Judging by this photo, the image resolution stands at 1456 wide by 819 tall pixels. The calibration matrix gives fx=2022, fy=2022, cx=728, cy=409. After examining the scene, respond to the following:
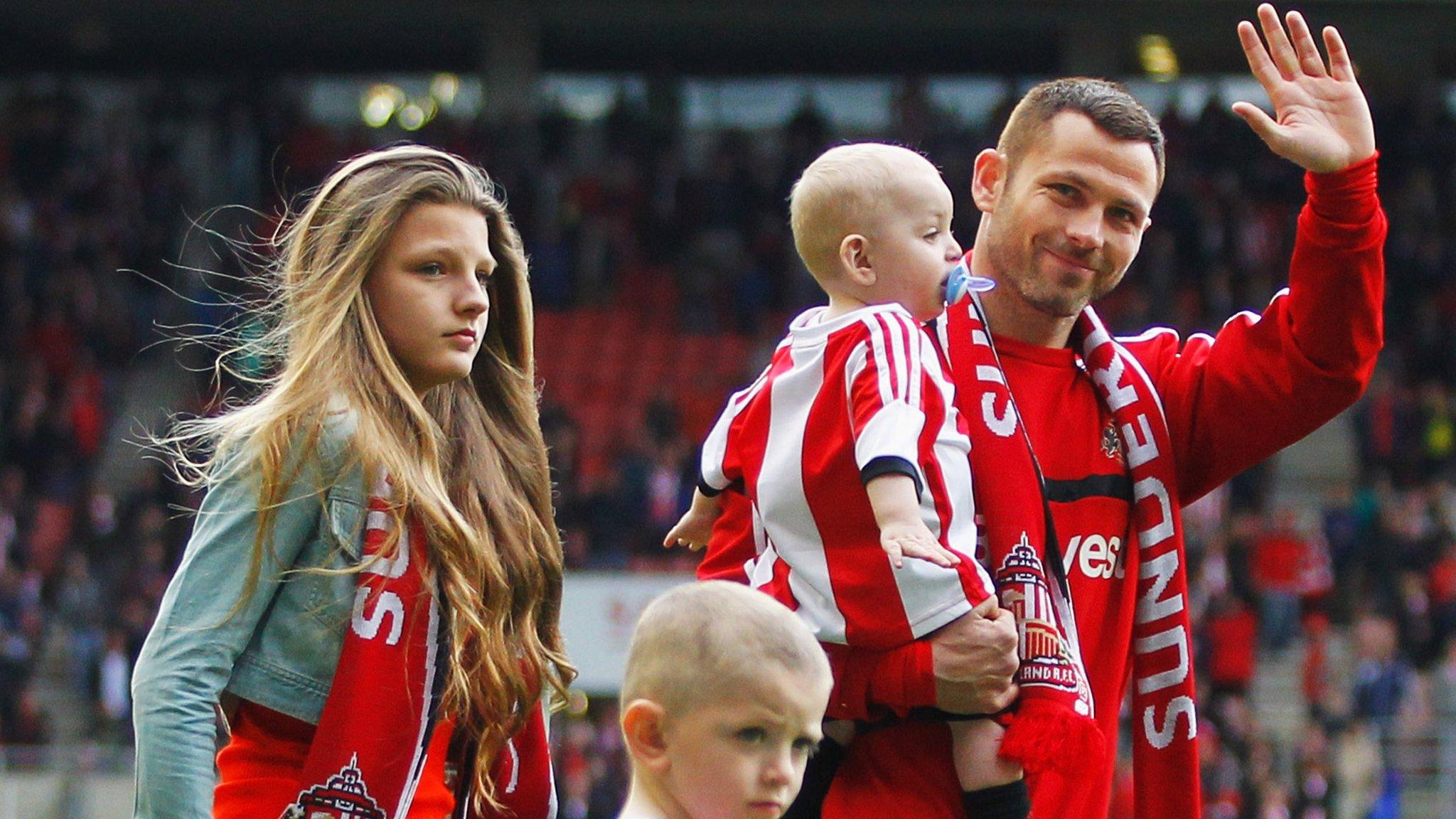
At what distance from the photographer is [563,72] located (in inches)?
963

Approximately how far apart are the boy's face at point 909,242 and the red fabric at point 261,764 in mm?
1074

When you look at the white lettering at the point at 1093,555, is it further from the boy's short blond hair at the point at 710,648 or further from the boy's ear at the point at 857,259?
the boy's short blond hair at the point at 710,648

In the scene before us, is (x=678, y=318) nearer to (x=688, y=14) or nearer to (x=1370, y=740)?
(x=688, y=14)

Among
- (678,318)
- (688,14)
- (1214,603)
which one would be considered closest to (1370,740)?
(1214,603)

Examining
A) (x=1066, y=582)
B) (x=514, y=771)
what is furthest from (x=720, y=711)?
(x=1066, y=582)

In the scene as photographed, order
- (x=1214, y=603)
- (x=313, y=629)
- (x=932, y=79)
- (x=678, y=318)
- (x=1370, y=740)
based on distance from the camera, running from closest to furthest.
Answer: (x=313, y=629) → (x=1370, y=740) → (x=1214, y=603) → (x=678, y=318) → (x=932, y=79)

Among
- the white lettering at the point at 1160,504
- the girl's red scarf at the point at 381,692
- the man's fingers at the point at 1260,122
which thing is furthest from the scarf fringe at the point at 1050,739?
the man's fingers at the point at 1260,122

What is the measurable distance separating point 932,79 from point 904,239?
2142cm

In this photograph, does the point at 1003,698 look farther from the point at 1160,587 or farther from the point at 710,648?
the point at 710,648

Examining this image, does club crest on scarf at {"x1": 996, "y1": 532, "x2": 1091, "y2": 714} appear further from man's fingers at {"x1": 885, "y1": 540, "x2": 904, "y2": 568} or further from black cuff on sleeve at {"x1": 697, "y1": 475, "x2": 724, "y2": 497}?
black cuff on sleeve at {"x1": 697, "y1": 475, "x2": 724, "y2": 497}

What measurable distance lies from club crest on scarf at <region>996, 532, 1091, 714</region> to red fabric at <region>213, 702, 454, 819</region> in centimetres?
93

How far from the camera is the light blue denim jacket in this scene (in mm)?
2697

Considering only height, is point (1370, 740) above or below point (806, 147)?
below

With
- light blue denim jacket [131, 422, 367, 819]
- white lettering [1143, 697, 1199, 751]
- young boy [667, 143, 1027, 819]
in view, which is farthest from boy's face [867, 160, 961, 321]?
light blue denim jacket [131, 422, 367, 819]
